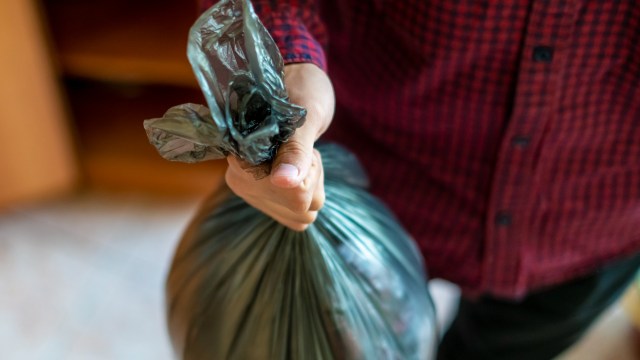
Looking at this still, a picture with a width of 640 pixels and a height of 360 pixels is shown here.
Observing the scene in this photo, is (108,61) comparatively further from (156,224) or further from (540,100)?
(540,100)

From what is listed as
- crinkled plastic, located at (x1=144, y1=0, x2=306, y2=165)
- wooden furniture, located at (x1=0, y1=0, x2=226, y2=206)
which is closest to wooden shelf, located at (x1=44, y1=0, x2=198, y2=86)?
wooden furniture, located at (x1=0, y1=0, x2=226, y2=206)

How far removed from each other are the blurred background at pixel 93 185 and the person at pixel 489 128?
49 cm

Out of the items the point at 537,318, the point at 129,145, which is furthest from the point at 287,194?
the point at 129,145

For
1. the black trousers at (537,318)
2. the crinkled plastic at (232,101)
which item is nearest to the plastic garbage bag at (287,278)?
the crinkled plastic at (232,101)

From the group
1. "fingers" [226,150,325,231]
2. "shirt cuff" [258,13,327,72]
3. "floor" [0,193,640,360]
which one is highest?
"shirt cuff" [258,13,327,72]

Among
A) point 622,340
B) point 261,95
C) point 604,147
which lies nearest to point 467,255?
point 604,147

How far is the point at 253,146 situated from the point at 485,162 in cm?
34

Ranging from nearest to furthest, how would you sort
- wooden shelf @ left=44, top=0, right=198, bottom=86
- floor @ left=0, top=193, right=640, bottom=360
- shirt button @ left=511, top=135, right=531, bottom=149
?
1. shirt button @ left=511, top=135, right=531, bottom=149
2. floor @ left=0, top=193, right=640, bottom=360
3. wooden shelf @ left=44, top=0, right=198, bottom=86

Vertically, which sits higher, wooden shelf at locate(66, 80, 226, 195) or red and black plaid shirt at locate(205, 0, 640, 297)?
red and black plaid shirt at locate(205, 0, 640, 297)

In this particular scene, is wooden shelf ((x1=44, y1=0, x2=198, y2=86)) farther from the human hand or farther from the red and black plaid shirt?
the human hand

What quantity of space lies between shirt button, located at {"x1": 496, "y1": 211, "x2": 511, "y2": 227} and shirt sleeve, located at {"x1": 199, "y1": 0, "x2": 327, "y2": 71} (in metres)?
0.25

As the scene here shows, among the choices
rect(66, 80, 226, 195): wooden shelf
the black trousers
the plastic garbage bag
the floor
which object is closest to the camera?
the plastic garbage bag

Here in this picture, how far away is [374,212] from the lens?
58 cm

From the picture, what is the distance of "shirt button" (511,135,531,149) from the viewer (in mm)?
626
